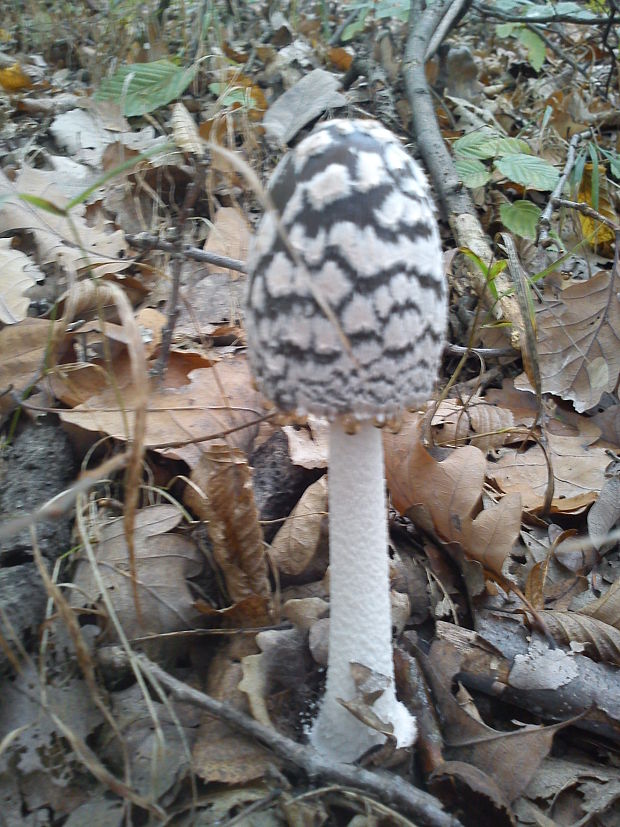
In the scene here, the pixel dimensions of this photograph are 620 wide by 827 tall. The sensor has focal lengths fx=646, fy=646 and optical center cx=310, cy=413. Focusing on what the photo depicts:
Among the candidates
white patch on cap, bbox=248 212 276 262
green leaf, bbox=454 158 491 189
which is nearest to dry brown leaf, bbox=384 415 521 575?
white patch on cap, bbox=248 212 276 262

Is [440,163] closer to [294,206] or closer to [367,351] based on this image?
[294,206]

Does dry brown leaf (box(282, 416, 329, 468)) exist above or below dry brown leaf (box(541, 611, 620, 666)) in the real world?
above

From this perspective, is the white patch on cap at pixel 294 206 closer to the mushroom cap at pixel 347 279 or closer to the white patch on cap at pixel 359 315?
the mushroom cap at pixel 347 279

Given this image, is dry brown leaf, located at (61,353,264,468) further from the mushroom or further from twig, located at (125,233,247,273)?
the mushroom

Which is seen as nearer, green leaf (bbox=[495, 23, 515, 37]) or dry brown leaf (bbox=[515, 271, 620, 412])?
dry brown leaf (bbox=[515, 271, 620, 412])

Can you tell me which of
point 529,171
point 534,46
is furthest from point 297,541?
point 534,46

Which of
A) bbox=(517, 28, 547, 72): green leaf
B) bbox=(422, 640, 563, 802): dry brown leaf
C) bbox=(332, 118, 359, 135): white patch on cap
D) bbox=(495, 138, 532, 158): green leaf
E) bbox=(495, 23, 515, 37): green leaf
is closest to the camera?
bbox=(332, 118, 359, 135): white patch on cap
